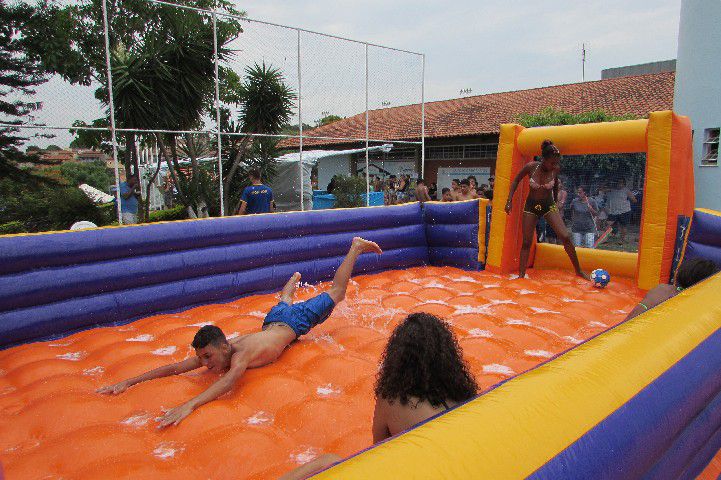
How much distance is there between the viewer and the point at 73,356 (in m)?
3.41

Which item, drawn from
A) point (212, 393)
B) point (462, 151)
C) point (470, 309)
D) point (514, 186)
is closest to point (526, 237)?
point (514, 186)

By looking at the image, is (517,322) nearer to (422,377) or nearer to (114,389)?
(422,377)

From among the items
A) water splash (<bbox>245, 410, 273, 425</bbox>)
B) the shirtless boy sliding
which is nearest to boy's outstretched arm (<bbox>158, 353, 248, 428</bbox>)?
the shirtless boy sliding

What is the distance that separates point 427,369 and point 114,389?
6.45 ft

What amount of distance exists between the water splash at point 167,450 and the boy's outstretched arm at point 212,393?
0.12m

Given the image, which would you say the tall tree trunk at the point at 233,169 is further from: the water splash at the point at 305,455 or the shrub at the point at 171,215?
the water splash at the point at 305,455

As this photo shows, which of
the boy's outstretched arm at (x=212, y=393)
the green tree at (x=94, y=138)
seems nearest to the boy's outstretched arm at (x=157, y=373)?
the boy's outstretched arm at (x=212, y=393)

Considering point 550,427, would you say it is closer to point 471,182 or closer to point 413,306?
point 413,306

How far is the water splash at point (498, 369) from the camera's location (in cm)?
293

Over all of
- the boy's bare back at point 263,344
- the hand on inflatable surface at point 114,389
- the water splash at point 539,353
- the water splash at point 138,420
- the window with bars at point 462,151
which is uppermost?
the window with bars at point 462,151

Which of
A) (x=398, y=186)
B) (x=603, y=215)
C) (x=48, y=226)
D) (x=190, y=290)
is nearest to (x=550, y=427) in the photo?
(x=190, y=290)

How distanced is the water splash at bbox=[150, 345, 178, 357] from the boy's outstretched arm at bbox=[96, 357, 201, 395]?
0.50 meters

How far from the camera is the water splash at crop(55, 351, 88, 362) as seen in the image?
3.35 metres

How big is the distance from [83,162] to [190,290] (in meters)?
3.75
